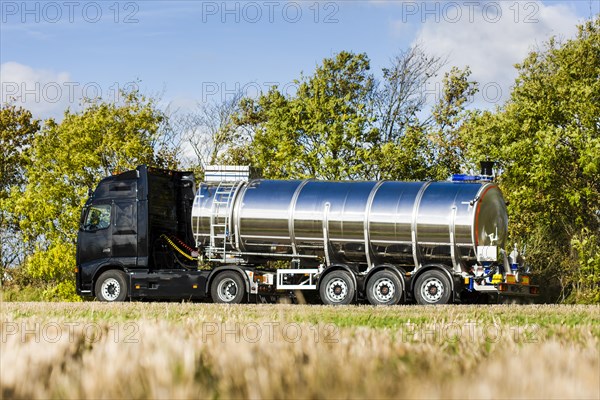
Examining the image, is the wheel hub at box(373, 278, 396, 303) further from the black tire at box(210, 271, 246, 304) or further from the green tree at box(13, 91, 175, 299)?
the green tree at box(13, 91, 175, 299)

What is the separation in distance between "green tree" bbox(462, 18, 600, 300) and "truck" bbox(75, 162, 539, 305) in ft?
16.8

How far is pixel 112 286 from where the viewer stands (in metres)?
25.2

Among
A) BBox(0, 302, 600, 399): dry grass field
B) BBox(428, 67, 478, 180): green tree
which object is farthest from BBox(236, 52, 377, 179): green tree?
BBox(0, 302, 600, 399): dry grass field

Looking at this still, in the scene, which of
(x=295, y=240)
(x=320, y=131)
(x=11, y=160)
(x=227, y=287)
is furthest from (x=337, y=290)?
(x=11, y=160)

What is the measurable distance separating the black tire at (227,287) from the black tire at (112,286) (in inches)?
101

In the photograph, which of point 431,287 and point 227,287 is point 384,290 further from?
point 227,287

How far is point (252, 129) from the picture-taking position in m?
48.1

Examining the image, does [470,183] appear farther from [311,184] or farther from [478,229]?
[311,184]

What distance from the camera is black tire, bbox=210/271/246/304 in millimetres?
23719

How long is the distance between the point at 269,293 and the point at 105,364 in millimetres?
20491

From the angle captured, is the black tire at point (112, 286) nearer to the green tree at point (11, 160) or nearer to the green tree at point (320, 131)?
the green tree at point (320, 131)

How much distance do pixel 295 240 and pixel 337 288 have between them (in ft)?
5.04

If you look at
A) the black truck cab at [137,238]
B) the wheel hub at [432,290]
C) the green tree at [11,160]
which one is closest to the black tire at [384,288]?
the wheel hub at [432,290]

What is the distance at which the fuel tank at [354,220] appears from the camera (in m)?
21.9
